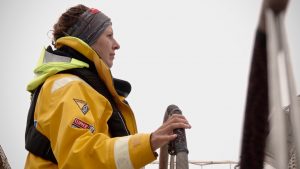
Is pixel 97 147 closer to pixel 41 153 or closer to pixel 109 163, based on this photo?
pixel 109 163

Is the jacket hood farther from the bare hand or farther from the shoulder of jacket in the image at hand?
the bare hand

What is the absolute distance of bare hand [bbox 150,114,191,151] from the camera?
1129 millimetres

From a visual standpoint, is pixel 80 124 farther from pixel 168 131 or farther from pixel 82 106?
pixel 168 131

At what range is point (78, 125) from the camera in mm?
1190

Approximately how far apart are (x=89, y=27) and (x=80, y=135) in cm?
80

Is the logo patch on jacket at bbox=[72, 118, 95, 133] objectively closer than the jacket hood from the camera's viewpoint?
Yes

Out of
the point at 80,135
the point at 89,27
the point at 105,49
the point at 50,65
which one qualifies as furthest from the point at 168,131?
the point at 89,27

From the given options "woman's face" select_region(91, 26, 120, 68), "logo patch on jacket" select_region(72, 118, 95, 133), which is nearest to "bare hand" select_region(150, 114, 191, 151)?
"logo patch on jacket" select_region(72, 118, 95, 133)

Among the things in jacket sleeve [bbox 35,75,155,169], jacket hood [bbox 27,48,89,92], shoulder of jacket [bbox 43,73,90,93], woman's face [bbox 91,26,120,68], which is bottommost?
jacket sleeve [bbox 35,75,155,169]

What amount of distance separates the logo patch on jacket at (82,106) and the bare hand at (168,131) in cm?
27

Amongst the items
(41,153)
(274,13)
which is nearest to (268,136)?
(274,13)

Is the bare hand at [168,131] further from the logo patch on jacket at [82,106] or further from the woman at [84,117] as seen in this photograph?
the logo patch on jacket at [82,106]

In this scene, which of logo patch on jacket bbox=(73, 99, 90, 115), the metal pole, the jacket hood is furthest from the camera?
the jacket hood

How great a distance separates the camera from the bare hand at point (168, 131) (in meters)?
1.13
